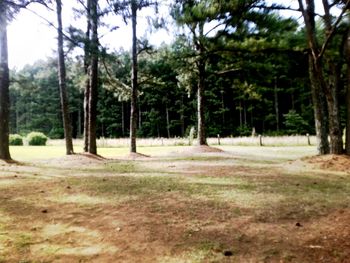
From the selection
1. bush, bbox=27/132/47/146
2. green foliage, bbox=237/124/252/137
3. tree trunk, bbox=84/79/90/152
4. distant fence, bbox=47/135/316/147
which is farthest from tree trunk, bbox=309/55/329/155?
green foliage, bbox=237/124/252/137

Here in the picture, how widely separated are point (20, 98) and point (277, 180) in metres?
52.0

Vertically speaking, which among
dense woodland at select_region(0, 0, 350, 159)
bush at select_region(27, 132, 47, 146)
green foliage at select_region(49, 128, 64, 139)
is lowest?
bush at select_region(27, 132, 47, 146)

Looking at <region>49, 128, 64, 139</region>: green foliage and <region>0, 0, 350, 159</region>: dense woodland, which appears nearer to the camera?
<region>0, 0, 350, 159</region>: dense woodland

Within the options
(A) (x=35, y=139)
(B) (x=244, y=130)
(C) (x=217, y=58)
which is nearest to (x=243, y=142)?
(C) (x=217, y=58)

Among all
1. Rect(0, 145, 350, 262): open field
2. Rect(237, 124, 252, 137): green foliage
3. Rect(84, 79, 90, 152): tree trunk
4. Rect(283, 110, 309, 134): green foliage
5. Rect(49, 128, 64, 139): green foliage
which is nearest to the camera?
Rect(0, 145, 350, 262): open field

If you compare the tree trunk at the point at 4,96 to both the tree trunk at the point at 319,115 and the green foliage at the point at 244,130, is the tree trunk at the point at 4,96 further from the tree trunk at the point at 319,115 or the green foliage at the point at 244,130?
the green foliage at the point at 244,130

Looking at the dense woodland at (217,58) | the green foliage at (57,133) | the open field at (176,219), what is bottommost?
the open field at (176,219)

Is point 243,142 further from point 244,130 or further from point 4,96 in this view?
point 4,96

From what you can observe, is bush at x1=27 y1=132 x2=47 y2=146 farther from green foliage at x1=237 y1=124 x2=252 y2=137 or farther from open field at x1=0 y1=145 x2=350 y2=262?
open field at x1=0 y1=145 x2=350 y2=262

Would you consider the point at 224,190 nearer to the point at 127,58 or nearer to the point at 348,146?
the point at 348,146

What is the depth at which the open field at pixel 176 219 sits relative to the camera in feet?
12.4

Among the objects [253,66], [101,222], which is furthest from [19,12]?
[253,66]

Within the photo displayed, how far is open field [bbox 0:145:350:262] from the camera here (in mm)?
3771

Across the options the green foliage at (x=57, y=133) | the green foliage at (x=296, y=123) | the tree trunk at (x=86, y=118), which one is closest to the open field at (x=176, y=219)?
the tree trunk at (x=86, y=118)
